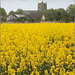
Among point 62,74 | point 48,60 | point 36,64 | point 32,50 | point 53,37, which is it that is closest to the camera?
point 62,74

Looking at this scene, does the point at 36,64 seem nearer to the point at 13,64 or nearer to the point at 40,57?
the point at 40,57

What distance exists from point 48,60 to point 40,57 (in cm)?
23

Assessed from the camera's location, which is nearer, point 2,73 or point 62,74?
point 62,74

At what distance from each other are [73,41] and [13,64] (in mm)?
2918

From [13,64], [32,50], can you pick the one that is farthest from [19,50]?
[13,64]

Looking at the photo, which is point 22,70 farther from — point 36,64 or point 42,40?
point 42,40

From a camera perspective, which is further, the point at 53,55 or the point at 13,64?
the point at 53,55

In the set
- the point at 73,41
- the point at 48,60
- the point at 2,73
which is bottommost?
the point at 2,73

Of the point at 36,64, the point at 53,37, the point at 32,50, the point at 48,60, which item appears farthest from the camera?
the point at 53,37

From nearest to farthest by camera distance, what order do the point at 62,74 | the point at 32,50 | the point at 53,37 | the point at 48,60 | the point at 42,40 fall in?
the point at 62,74
the point at 48,60
the point at 32,50
the point at 42,40
the point at 53,37

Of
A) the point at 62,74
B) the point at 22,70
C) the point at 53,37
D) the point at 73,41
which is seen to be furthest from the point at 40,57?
the point at 53,37

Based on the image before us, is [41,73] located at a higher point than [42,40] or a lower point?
lower

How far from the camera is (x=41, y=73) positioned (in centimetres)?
427

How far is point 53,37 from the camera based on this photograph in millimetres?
7676
